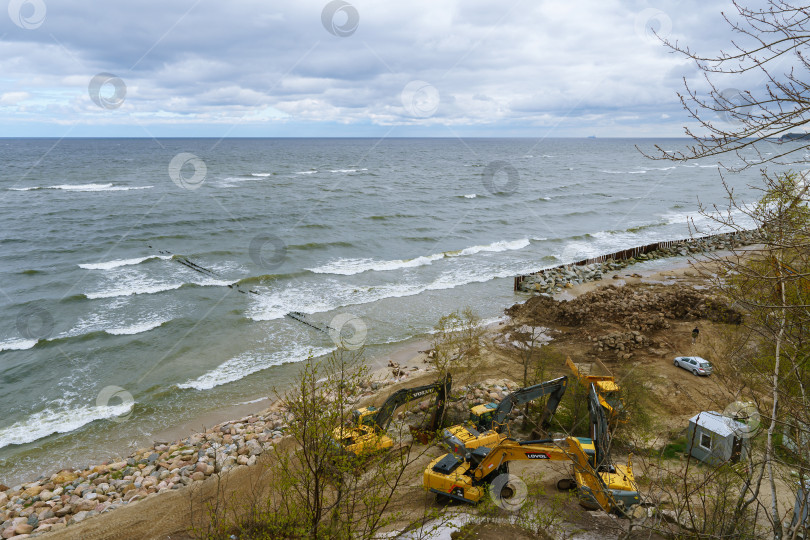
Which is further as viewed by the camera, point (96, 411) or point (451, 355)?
point (451, 355)

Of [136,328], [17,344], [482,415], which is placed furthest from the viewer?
[136,328]

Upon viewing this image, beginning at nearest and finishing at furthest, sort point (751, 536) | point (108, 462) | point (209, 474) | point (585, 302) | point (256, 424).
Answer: point (751, 536)
point (209, 474)
point (108, 462)
point (256, 424)
point (585, 302)

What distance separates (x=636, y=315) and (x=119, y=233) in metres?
45.0

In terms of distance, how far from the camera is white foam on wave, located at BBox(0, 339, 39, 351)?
2472cm

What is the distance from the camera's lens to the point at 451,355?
23422mm

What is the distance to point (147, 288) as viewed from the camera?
1305 inches

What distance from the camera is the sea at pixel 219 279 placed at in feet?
69.4

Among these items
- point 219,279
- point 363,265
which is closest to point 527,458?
point 219,279

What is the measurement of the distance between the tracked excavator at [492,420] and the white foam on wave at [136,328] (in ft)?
66.4

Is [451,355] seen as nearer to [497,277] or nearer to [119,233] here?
[497,277]

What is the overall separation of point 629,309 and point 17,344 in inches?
1341

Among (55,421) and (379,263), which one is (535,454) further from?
(379,263)

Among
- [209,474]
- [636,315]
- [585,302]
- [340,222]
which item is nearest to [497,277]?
[585,302]

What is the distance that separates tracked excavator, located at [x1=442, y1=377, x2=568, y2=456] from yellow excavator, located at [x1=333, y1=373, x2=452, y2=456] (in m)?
1.29
